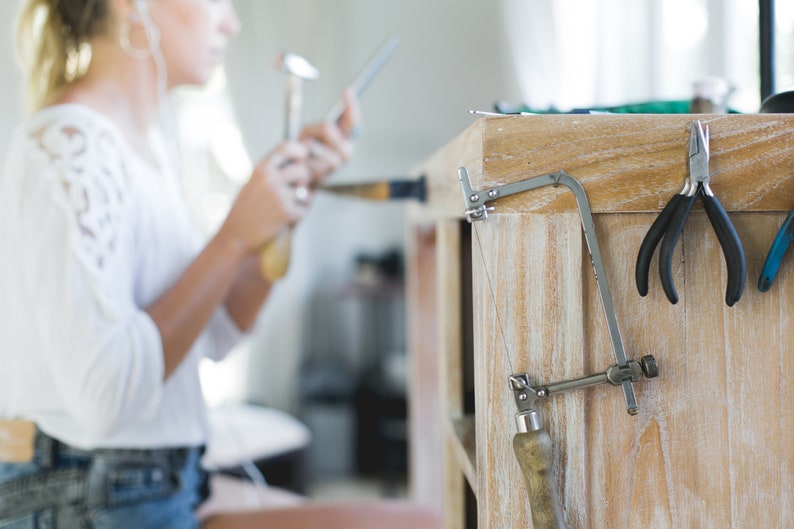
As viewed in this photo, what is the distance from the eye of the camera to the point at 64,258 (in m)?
0.74

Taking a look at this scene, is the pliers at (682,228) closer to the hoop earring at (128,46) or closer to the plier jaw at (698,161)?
the plier jaw at (698,161)

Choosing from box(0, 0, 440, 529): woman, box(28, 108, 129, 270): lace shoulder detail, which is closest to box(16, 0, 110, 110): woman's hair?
box(0, 0, 440, 529): woman

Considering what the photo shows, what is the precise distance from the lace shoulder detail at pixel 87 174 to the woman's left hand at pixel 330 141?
245 millimetres

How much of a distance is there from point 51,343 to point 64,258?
0.30 ft

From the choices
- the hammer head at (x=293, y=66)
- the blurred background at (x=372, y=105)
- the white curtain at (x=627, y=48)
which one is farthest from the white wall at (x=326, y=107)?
the hammer head at (x=293, y=66)

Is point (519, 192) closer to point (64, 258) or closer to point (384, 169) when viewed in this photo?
point (64, 258)

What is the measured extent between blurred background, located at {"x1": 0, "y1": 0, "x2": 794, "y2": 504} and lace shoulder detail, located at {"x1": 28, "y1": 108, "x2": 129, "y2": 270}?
534 mm

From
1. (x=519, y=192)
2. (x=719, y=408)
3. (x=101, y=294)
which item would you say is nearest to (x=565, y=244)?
(x=519, y=192)

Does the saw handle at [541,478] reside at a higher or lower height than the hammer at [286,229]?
lower

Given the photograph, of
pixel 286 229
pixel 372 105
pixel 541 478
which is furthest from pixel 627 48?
pixel 372 105

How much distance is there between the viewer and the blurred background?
4.22ft

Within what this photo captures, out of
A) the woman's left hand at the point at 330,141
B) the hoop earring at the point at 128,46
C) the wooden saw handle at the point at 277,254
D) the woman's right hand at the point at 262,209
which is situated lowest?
the wooden saw handle at the point at 277,254

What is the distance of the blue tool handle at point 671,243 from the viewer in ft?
1.36

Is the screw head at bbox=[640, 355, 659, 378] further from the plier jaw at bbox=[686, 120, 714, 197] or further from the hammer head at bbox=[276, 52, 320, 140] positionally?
the hammer head at bbox=[276, 52, 320, 140]
